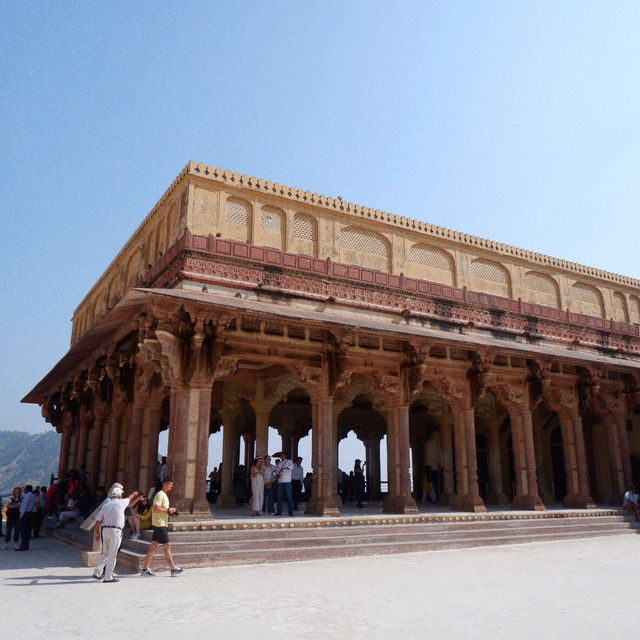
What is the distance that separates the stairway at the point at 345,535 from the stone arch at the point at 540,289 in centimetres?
663

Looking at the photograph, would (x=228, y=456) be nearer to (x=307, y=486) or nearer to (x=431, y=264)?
(x=307, y=486)

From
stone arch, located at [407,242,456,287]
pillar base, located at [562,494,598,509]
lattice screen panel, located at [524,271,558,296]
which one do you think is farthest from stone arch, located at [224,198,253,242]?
pillar base, located at [562,494,598,509]

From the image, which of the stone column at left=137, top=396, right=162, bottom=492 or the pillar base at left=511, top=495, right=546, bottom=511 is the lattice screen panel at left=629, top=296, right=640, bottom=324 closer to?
the pillar base at left=511, top=495, right=546, bottom=511

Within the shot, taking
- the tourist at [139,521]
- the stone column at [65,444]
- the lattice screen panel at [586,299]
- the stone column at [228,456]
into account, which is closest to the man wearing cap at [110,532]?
the tourist at [139,521]

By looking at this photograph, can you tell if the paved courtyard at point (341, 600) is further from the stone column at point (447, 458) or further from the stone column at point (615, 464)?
the stone column at point (447, 458)

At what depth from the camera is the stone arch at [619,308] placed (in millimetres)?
19516

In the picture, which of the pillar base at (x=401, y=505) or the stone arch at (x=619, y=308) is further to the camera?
the stone arch at (x=619, y=308)

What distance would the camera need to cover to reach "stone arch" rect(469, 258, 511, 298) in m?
16.6

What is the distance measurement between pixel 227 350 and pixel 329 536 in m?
3.79

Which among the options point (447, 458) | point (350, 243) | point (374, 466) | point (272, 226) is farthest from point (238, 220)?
point (374, 466)

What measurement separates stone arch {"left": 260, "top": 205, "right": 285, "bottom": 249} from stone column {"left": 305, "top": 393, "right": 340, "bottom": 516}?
3.99 metres

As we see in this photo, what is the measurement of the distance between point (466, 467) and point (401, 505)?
6.88 feet

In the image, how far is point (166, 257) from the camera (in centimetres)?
1290

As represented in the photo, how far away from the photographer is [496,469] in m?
17.6
